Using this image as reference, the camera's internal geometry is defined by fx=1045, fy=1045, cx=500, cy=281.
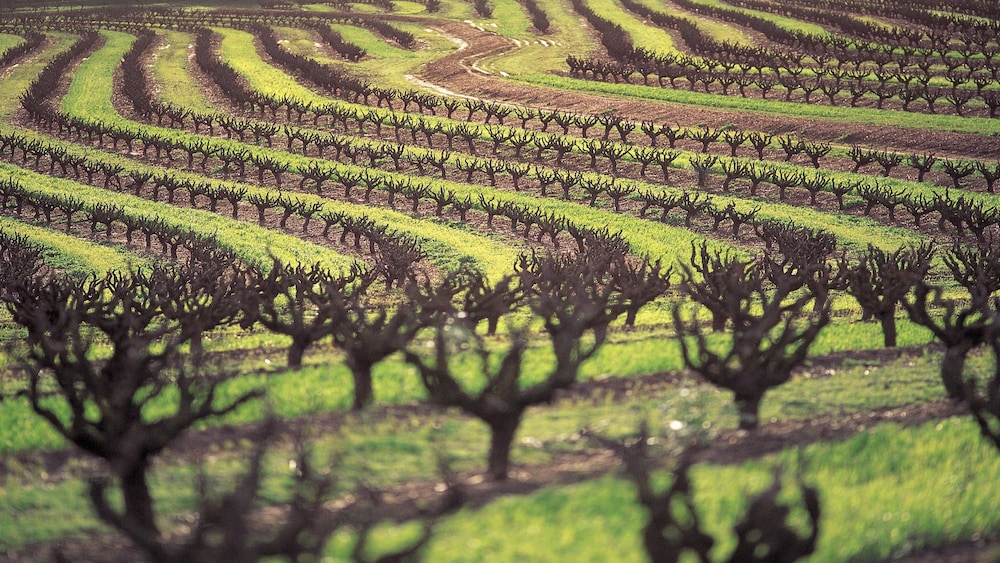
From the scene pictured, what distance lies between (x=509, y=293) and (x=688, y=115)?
130ft

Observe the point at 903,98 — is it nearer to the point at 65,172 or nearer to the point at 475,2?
the point at 65,172

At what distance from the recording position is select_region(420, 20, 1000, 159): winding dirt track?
167 feet

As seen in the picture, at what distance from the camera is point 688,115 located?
60125mm

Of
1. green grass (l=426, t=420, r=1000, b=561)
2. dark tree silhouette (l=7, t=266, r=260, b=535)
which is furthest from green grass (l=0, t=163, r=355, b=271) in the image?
green grass (l=426, t=420, r=1000, b=561)

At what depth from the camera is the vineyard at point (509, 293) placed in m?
12.8

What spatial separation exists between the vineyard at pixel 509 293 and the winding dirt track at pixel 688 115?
1.02ft

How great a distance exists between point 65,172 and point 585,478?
45.6m

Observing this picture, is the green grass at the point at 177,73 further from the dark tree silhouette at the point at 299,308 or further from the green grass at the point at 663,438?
the green grass at the point at 663,438

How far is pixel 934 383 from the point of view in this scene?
59.6 feet

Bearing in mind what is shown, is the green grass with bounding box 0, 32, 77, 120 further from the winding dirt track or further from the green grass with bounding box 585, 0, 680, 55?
the green grass with bounding box 585, 0, 680, 55

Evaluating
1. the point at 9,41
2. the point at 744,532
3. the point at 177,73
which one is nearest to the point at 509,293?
the point at 744,532

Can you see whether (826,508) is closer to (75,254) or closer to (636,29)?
(75,254)

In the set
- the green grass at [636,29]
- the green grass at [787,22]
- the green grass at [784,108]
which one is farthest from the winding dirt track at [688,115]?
the green grass at [787,22]

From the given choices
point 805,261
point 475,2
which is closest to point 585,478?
point 805,261
